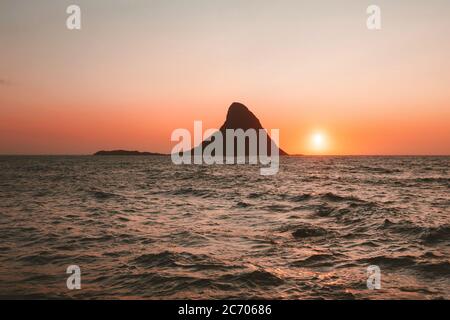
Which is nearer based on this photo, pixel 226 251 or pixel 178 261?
pixel 178 261

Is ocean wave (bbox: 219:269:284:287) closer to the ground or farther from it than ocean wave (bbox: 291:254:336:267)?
farther from it

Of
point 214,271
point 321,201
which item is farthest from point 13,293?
point 321,201

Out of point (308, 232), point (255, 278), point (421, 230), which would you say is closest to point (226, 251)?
point (255, 278)

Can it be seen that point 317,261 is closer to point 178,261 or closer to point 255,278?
point 255,278

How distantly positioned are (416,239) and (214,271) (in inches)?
316

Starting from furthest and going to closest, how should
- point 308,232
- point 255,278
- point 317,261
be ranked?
point 308,232 < point 317,261 < point 255,278

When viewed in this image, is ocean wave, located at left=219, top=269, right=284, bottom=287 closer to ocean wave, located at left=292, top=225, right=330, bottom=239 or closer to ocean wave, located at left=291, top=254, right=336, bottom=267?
ocean wave, located at left=291, top=254, right=336, bottom=267

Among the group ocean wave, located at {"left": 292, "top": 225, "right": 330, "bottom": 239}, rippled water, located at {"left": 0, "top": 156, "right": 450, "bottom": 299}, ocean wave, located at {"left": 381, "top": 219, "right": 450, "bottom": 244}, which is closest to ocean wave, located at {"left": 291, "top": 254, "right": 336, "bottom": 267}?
rippled water, located at {"left": 0, "top": 156, "right": 450, "bottom": 299}

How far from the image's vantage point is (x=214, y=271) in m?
9.41

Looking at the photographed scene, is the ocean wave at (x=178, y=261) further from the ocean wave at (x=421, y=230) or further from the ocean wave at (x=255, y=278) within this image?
the ocean wave at (x=421, y=230)

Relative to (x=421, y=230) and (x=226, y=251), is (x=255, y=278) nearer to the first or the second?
(x=226, y=251)

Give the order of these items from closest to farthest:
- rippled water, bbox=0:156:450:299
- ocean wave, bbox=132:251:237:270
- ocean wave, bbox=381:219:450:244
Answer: rippled water, bbox=0:156:450:299
ocean wave, bbox=132:251:237:270
ocean wave, bbox=381:219:450:244

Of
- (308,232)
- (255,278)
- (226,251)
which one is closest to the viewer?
(255,278)

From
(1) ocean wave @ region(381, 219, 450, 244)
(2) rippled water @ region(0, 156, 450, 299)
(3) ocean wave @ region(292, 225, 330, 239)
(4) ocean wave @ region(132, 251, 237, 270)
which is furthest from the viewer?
(3) ocean wave @ region(292, 225, 330, 239)
